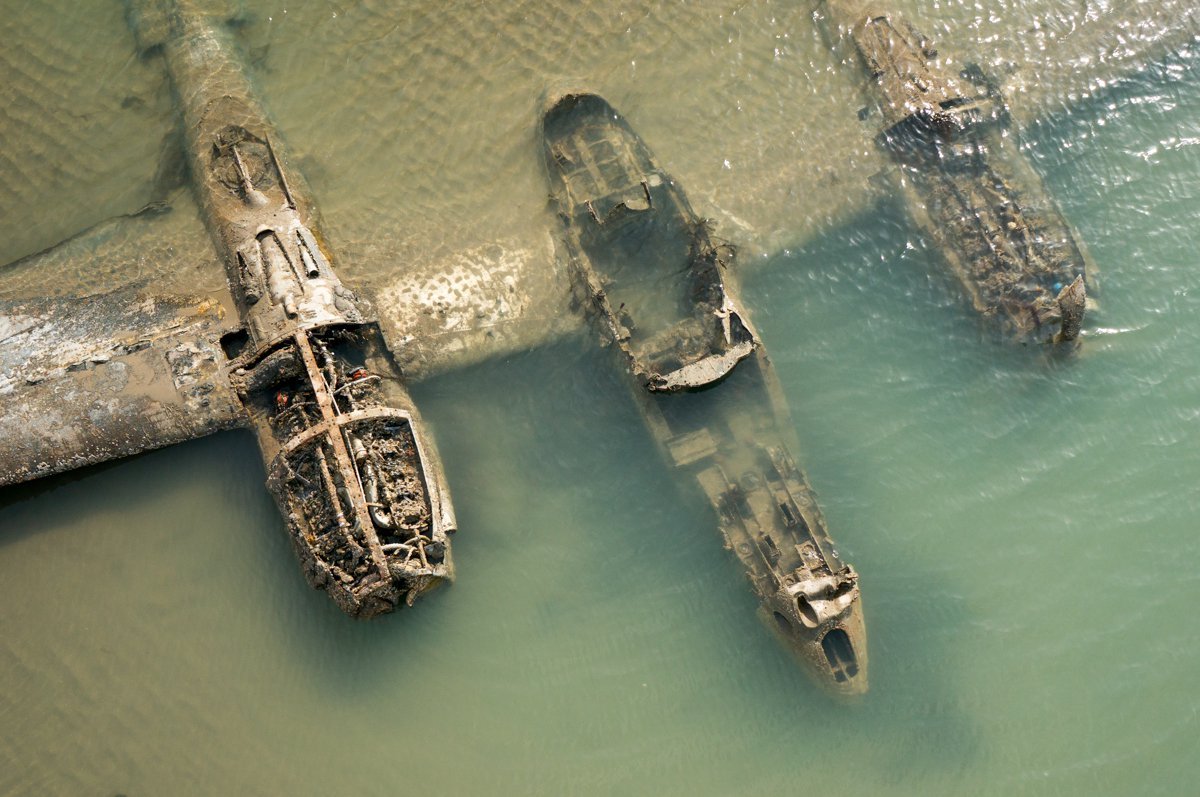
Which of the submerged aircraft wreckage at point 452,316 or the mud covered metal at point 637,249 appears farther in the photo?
the mud covered metal at point 637,249

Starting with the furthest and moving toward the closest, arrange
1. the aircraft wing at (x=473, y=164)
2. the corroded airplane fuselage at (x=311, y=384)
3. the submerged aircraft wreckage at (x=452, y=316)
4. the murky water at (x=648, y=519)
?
the aircraft wing at (x=473, y=164) → the murky water at (x=648, y=519) → the submerged aircraft wreckage at (x=452, y=316) → the corroded airplane fuselage at (x=311, y=384)

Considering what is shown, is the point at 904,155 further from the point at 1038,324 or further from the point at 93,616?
the point at 93,616

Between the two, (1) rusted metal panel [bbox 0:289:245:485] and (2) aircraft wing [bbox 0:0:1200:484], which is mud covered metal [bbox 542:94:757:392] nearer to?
(2) aircraft wing [bbox 0:0:1200:484]

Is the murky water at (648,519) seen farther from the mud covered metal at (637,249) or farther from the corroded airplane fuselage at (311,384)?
the corroded airplane fuselage at (311,384)

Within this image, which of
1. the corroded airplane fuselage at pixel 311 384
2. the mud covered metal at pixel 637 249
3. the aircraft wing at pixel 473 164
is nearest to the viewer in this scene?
the corroded airplane fuselage at pixel 311 384

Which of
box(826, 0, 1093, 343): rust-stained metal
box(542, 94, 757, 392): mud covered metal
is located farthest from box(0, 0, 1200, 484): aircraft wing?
box(542, 94, 757, 392): mud covered metal

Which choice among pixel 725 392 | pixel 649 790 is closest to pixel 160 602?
pixel 649 790

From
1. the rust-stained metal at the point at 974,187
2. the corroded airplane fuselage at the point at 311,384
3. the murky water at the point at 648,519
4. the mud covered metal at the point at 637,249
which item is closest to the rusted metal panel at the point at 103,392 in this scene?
the corroded airplane fuselage at the point at 311,384

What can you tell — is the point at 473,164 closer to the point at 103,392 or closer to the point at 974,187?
the point at 103,392
